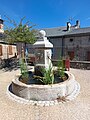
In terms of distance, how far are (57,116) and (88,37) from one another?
16.4 m

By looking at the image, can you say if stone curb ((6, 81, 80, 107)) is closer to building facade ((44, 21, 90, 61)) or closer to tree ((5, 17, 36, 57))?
tree ((5, 17, 36, 57))

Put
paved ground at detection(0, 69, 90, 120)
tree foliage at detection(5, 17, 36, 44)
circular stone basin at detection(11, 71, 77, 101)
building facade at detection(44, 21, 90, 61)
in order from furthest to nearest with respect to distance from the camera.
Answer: building facade at detection(44, 21, 90, 61) → tree foliage at detection(5, 17, 36, 44) → circular stone basin at detection(11, 71, 77, 101) → paved ground at detection(0, 69, 90, 120)

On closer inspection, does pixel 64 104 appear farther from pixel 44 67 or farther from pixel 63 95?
pixel 44 67

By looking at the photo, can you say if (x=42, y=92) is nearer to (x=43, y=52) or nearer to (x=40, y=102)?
(x=40, y=102)


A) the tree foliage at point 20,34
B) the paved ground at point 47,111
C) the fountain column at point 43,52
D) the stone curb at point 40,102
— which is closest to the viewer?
the paved ground at point 47,111

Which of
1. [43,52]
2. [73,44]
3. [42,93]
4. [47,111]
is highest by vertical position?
[73,44]

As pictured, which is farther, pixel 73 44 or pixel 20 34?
pixel 73 44

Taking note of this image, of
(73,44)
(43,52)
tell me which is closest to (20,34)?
(43,52)

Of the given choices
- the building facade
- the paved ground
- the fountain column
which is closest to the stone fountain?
the paved ground

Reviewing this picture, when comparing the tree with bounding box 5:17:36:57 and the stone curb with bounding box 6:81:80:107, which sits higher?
the tree with bounding box 5:17:36:57

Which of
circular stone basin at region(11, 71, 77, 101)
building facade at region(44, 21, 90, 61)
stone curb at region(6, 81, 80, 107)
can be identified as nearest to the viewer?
stone curb at region(6, 81, 80, 107)

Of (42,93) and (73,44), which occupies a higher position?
(73,44)

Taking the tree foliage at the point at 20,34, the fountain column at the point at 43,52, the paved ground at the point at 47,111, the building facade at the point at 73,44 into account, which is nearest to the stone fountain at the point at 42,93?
the paved ground at the point at 47,111

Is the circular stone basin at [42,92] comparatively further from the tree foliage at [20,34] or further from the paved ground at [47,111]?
the tree foliage at [20,34]
